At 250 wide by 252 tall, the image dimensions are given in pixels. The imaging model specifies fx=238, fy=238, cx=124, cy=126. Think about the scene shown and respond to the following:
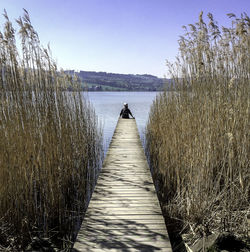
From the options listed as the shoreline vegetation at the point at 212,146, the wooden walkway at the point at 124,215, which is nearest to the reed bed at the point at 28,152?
the wooden walkway at the point at 124,215

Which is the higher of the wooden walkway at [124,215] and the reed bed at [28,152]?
the reed bed at [28,152]

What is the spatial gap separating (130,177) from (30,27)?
1782mm

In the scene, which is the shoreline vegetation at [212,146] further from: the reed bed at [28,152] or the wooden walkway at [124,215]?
the reed bed at [28,152]

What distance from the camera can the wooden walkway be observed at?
1545mm

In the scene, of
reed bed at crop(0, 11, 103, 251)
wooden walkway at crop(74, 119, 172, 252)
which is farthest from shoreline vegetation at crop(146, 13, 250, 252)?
reed bed at crop(0, 11, 103, 251)

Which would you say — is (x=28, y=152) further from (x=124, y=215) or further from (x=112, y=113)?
(x=112, y=113)

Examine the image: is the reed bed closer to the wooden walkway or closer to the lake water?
the wooden walkway

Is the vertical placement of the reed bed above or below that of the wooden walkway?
above

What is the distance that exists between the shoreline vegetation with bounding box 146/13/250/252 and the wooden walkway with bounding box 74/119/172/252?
0.26 m

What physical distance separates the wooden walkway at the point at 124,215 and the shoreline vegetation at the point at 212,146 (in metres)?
0.26

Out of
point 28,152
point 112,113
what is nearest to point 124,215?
point 28,152

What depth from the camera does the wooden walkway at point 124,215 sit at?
1545mm

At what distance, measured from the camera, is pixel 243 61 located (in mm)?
2115

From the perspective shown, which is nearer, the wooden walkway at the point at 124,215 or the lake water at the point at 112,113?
the wooden walkway at the point at 124,215
